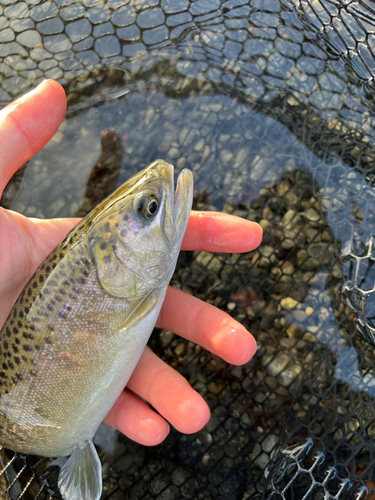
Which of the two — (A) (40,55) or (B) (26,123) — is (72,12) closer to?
(A) (40,55)

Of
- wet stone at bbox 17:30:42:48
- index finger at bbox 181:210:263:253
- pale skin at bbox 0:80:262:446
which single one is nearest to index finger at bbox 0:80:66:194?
pale skin at bbox 0:80:262:446

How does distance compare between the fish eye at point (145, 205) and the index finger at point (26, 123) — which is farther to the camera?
the index finger at point (26, 123)

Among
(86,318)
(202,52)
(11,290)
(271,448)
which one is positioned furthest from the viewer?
(202,52)

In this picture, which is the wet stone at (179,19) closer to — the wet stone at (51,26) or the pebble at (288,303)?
the wet stone at (51,26)

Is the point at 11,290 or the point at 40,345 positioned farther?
the point at 11,290

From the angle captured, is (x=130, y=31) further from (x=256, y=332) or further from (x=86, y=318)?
(x=256, y=332)

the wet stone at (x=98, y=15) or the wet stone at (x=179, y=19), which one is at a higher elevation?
the wet stone at (x=179, y=19)

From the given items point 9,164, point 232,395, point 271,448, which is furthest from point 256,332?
point 9,164

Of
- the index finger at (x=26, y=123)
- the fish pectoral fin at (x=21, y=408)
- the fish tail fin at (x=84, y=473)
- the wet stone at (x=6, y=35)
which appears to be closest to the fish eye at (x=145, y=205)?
the index finger at (x=26, y=123)
